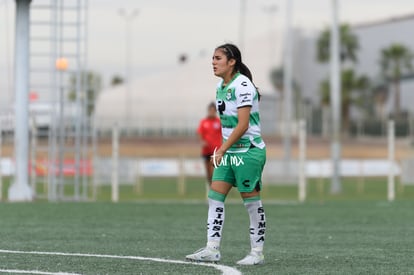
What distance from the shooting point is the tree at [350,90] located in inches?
4021

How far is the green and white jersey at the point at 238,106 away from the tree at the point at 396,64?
3441 inches

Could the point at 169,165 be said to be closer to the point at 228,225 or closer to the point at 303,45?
the point at 228,225

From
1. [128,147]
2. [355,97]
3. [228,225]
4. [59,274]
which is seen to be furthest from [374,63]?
[59,274]

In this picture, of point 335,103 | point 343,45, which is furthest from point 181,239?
point 343,45

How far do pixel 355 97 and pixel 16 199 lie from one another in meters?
80.1

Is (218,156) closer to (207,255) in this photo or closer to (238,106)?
(238,106)

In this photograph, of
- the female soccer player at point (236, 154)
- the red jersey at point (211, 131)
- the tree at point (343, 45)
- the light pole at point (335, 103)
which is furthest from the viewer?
the tree at point (343, 45)

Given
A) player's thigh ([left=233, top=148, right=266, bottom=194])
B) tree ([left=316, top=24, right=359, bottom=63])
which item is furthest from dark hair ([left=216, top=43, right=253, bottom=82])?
tree ([left=316, top=24, right=359, bottom=63])

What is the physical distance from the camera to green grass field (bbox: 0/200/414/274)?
417 inches

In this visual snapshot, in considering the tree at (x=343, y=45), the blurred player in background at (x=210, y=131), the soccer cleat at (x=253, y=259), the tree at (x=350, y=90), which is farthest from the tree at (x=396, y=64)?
the soccer cleat at (x=253, y=259)

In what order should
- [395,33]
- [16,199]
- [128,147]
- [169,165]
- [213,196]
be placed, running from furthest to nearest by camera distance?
[395,33] < [128,147] < [169,165] < [16,199] < [213,196]

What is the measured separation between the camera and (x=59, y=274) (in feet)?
32.0

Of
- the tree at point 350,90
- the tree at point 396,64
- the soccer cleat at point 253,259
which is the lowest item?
the soccer cleat at point 253,259

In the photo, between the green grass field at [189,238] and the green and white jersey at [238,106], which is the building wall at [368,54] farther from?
the green and white jersey at [238,106]
